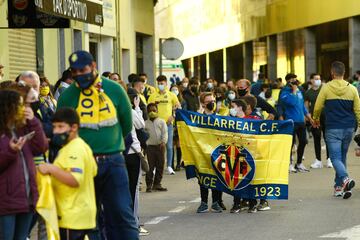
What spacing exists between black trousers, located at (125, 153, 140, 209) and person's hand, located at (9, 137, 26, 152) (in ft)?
12.0

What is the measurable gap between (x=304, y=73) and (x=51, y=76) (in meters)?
26.5

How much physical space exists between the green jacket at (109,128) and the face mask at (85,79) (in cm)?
19

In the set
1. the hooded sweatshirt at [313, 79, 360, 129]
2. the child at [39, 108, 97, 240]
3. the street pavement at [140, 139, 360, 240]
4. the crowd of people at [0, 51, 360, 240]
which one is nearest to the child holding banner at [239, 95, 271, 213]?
the street pavement at [140, 139, 360, 240]

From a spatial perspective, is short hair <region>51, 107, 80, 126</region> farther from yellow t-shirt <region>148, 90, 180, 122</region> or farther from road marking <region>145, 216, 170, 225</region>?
yellow t-shirt <region>148, 90, 180, 122</region>

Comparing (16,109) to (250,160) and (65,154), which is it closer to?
(65,154)

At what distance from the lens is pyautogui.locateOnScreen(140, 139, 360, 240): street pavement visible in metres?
12.3

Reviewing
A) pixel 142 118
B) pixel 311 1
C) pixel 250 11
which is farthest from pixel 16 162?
pixel 250 11

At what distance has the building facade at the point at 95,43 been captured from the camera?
879 inches

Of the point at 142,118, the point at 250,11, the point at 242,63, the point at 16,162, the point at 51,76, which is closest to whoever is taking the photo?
the point at 16,162

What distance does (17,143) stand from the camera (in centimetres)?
816

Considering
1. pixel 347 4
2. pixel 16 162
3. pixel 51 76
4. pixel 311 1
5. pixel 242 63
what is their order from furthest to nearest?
1. pixel 242 63
2. pixel 311 1
3. pixel 347 4
4. pixel 51 76
5. pixel 16 162

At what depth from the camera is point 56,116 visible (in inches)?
326

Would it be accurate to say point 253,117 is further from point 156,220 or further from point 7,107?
point 7,107

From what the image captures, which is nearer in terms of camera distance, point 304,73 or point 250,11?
point 304,73
